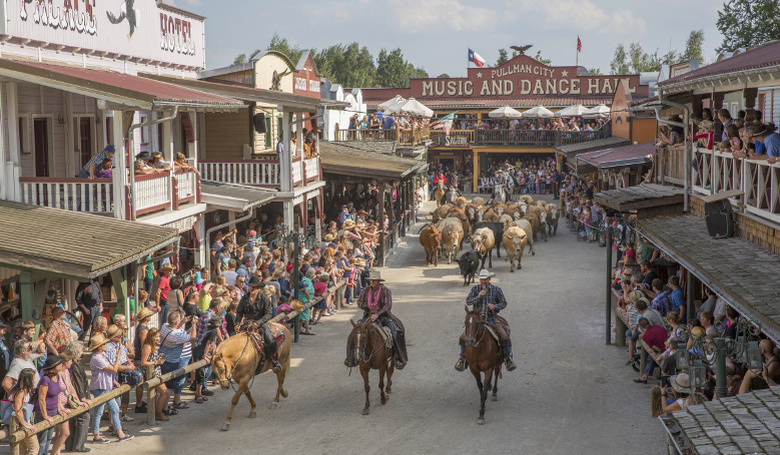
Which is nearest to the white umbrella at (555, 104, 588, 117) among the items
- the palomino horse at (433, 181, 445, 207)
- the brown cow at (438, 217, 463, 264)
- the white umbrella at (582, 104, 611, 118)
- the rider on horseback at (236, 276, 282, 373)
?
the white umbrella at (582, 104, 611, 118)

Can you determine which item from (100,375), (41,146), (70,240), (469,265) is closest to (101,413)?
(100,375)

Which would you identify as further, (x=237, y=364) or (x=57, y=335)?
(x=237, y=364)

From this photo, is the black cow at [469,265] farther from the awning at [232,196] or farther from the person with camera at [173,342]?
the person with camera at [173,342]

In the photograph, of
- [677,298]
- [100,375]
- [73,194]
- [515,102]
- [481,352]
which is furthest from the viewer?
[515,102]

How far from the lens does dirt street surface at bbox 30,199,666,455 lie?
12.1 metres

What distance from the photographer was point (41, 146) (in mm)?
17281

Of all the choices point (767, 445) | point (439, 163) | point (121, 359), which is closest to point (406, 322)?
point (121, 359)

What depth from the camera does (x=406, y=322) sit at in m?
20.5

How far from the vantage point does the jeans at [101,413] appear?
457 inches

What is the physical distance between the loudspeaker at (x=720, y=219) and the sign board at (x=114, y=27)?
1223cm

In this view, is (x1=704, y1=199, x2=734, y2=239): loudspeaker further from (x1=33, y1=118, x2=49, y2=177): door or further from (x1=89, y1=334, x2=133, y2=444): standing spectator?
(x1=33, y1=118, x2=49, y2=177): door

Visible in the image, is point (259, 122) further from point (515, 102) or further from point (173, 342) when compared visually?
point (515, 102)

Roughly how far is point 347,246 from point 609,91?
→ 40.7m

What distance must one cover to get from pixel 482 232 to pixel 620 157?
7.00 metres
